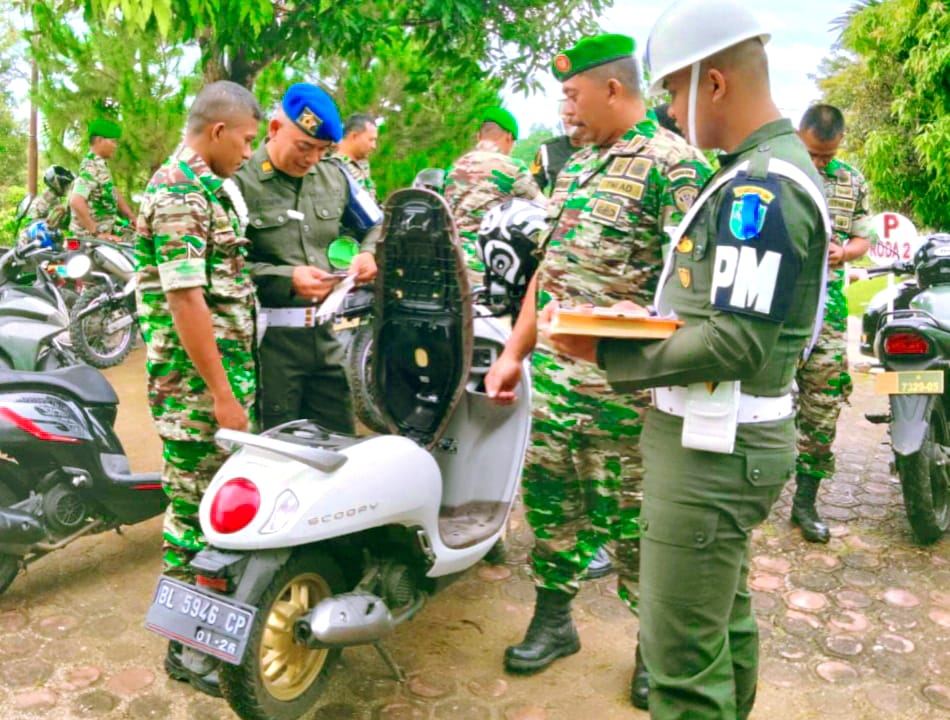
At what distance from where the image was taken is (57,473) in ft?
10.6

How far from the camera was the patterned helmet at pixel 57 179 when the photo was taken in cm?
802

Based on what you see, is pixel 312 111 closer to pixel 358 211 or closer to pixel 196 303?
pixel 358 211

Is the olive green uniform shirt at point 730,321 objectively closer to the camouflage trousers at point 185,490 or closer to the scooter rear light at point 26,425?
the camouflage trousers at point 185,490

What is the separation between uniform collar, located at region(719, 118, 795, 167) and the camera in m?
1.76

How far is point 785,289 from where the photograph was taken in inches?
64.4

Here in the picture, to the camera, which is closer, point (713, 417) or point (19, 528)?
point (713, 417)

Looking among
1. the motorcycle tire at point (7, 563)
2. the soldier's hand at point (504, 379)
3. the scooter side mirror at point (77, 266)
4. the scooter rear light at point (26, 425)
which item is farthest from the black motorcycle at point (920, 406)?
the scooter side mirror at point (77, 266)

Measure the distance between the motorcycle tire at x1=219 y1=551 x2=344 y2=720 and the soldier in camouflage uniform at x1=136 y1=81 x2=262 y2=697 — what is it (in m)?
0.51

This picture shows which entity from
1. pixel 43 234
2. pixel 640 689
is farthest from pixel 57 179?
pixel 640 689

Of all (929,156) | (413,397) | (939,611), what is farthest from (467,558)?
(929,156)

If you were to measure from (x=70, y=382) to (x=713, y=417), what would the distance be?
2.54 metres

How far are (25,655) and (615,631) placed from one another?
6.22ft

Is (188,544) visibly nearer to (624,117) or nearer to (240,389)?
(240,389)

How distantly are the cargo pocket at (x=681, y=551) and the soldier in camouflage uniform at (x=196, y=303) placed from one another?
136 cm
